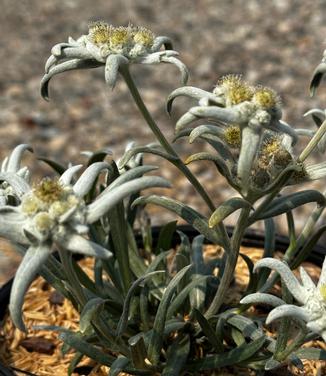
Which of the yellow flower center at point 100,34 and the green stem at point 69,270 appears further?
the yellow flower center at point 100,34

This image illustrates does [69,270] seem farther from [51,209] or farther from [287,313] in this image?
[287,313]

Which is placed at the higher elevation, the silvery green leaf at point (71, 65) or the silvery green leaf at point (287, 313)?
the silvery green leaf at point (71, 65)

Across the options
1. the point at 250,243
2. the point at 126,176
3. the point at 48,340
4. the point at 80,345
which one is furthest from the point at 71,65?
the point at 250,243

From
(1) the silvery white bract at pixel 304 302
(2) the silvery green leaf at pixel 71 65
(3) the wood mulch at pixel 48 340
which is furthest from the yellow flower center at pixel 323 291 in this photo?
(2) the silvery green leaf at pixel 71 65

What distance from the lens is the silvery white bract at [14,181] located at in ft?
4.91

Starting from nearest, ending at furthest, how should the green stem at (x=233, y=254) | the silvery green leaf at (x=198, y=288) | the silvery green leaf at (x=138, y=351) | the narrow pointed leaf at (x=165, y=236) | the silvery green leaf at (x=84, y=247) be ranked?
the silvery green leaf at (x=84, y=247) < the green stem at (x=233, y=254) < the silvery green leaf at (x=138, y=351) < the silvery green leaf at (x=198, y=288) < the narrow pointed leaf at (x=165, y=236)

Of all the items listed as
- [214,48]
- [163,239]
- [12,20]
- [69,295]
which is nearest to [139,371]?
[69,295]

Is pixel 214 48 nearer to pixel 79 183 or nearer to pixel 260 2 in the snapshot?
pixel 260 2

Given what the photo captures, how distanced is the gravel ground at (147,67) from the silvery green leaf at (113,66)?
2.18 m

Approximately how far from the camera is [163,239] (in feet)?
6.90

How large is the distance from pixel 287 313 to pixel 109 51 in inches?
29.2

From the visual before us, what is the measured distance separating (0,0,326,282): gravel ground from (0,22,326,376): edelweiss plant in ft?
5.83

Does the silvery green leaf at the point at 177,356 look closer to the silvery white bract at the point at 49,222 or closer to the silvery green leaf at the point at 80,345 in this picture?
the silvery green leaf at the point at 80,345

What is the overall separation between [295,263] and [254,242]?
1.84 feet
